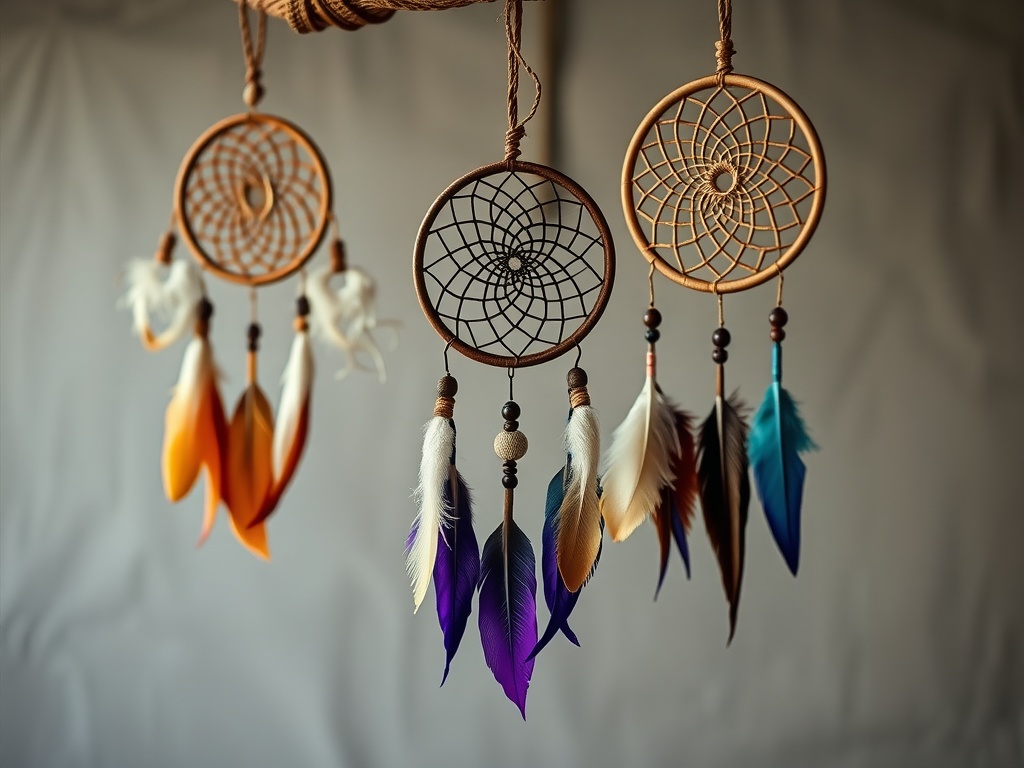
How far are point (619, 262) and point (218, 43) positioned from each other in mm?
832

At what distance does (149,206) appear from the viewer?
1.67 metres

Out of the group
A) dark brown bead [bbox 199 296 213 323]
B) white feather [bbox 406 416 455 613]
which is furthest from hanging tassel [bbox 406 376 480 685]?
dark brown bead [bbox 199 296 213 323]

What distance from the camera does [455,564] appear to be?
A: 0.98 meters

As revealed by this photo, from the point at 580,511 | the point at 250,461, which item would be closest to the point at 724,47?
the point at 580,511

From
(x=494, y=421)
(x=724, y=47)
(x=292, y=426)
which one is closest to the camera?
(x=724, y=47)

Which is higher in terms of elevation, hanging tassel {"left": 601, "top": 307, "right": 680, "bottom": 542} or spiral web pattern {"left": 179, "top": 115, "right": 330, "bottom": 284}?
spiral web pattern {"left": 179, "top": 115, "right": 330, "bottom": 284}

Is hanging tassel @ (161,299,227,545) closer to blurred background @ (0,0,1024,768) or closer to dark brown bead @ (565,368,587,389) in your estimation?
dark brown bead @ (565,368,587,389)

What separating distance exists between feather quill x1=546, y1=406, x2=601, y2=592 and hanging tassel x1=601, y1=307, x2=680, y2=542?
0.05 feet

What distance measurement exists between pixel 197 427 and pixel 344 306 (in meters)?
0.22

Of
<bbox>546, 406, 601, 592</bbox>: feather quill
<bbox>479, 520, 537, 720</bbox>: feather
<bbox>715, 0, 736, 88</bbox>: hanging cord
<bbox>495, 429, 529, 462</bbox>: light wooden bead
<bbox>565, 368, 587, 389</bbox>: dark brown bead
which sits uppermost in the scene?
<bbox>715, 0, 736, 88</bbox>: hanging cord

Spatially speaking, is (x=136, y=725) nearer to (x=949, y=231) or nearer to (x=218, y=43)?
(x=218, y=43)

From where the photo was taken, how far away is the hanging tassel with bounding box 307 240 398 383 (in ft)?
3.50

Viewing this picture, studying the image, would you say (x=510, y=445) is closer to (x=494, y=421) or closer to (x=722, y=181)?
(x=722, y=181)

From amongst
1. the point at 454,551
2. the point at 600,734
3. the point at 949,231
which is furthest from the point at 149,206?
the point at 949,231
